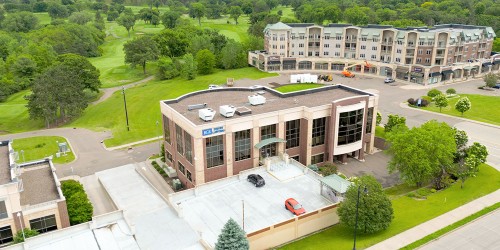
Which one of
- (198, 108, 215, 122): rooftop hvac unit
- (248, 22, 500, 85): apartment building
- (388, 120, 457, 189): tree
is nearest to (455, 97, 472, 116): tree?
(248, 22, 500, 85): apartment building

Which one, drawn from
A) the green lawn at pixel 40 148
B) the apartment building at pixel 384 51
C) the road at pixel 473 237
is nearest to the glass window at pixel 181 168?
the green lawn at pixel 40 148

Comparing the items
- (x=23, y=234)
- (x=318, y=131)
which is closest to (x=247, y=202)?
(x=318, y=131)

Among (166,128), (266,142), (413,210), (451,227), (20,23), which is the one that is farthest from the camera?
(20,23)

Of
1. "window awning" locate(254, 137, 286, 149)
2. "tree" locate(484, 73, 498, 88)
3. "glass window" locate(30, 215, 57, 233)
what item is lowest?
"glass window" locate(30, 215, 57, 233)

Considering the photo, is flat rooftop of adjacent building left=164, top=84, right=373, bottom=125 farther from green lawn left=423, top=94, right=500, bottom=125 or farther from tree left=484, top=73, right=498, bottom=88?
tree left=484, top=73, right=498, bottom=88

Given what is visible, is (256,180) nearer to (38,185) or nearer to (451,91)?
(38,185)
